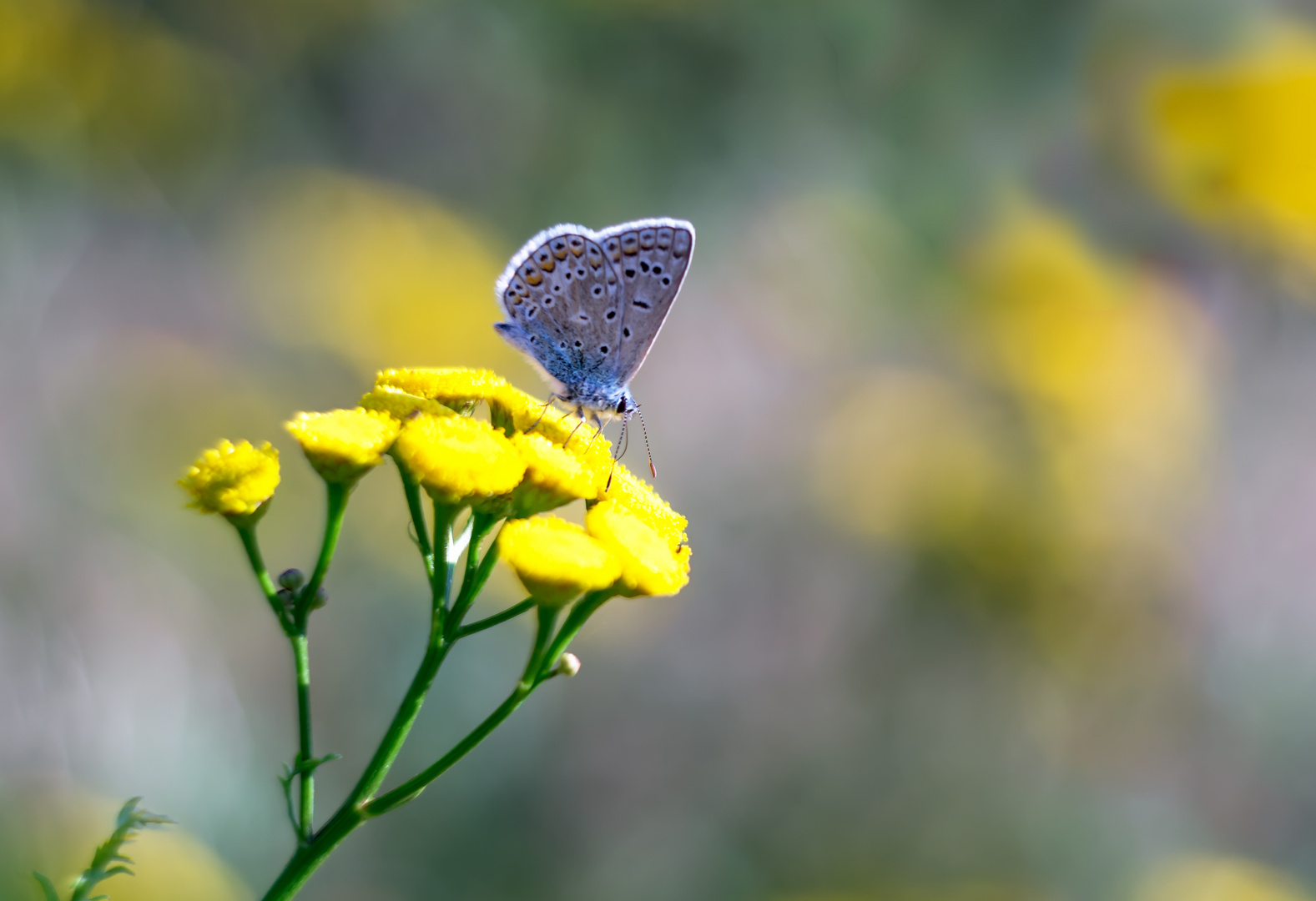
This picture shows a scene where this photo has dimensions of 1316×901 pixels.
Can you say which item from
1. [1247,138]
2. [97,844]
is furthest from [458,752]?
[1247,138]

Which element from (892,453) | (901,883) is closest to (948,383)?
(892,453)

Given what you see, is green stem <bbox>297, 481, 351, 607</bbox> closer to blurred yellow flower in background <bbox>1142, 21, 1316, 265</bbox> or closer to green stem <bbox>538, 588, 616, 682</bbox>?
green stem <bbox>538, 588, 616, 682</bbox>

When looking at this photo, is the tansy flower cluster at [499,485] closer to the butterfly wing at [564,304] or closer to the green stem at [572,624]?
the green stem at [572,624]

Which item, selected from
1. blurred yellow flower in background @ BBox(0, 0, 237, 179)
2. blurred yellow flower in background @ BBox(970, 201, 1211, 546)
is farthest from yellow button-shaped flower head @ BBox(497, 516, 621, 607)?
blurred yellow flower in background @ BBox(0, 0, 237, 179)

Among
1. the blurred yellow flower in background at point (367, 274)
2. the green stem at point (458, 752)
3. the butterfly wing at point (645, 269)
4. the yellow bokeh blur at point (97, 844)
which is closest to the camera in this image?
the green stem at point (458, 752)

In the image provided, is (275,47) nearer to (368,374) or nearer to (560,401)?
(368,374)

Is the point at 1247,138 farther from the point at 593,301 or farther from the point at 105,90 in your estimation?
the point at 105,90

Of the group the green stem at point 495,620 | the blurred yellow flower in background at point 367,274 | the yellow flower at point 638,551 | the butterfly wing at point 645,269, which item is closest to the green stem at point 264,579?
the green stem at point 495,620
